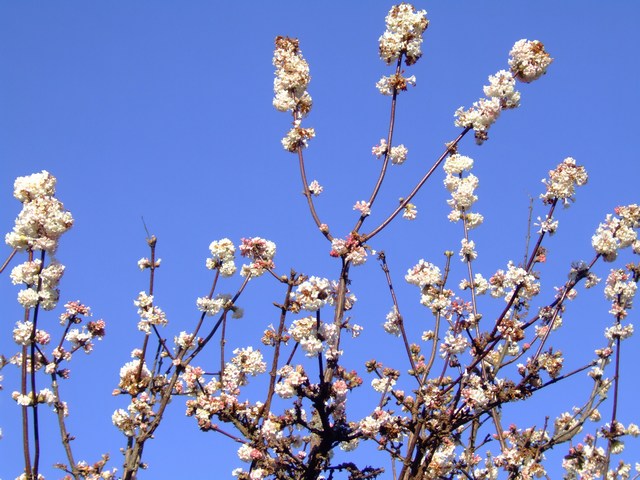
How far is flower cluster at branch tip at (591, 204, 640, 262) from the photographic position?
265 inches

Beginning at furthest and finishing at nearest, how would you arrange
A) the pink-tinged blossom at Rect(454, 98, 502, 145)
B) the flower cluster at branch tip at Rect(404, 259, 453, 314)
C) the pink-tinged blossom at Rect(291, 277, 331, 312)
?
the flower cluster at branch tip at Rect(404, 259, 453, 314), the pink-tinged blossom at Rect(454, 98, 502, 145), the pink-tinged blossom at Rect(291, 277, 331, 312)

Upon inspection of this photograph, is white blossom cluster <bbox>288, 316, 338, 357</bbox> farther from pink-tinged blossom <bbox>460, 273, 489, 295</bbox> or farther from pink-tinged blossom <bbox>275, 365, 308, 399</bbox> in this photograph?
pink-tinged blossom <bbox>460, 273, 489, 295</bbox>

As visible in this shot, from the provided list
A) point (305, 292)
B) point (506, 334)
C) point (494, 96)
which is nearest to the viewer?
point (305, 292)

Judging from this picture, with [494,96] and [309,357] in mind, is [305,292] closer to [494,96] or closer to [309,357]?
[309,357]

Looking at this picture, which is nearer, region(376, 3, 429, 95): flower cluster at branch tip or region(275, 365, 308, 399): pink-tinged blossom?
region(275, 365, 308, 399): pink-tinged blossom

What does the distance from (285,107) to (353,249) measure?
1834 millimetres

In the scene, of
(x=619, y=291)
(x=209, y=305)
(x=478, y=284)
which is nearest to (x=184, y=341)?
(x=209, y=305)

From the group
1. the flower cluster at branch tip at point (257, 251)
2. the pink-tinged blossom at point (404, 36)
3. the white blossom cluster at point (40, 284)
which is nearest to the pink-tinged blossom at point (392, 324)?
the flower cluster at branch tip at point (257, 251)

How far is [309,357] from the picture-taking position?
5.40 m

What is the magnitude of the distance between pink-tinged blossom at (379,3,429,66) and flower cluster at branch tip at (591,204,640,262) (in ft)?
7.83

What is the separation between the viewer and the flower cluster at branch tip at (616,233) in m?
6.72

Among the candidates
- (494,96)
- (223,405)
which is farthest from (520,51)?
(223,405)

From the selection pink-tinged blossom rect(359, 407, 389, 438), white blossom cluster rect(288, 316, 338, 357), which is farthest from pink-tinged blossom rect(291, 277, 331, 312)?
pink-tinged blossom rect(359, 407, 389, 438)

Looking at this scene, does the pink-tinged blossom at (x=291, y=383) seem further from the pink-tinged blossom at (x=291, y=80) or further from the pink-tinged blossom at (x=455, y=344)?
the pink-tinged blossom at (x=291, y=80)
